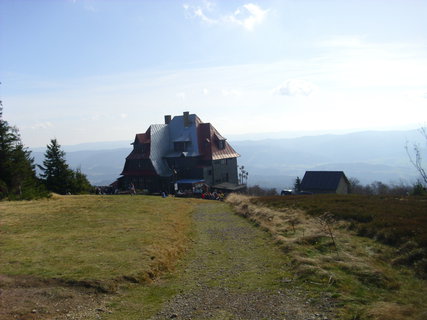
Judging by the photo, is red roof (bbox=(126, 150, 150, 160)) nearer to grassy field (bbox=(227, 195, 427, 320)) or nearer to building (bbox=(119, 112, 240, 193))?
building (bbox=(119, 112, 240, 193))

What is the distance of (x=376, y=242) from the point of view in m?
18.4

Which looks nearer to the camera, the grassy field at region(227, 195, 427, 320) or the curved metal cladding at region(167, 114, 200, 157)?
the grassy field at region(227, 195, 427, 320)

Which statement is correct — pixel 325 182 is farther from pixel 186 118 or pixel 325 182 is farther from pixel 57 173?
pixel 57 173

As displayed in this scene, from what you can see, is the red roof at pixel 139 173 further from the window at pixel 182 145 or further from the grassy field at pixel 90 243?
the grassy field at pixel 90 243

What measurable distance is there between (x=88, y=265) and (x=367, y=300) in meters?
10.5

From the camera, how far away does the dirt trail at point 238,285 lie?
10.9 metres

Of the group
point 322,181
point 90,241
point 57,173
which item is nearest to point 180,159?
point 57,173

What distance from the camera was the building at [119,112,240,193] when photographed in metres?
64.7

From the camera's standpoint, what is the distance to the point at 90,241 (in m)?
19.9

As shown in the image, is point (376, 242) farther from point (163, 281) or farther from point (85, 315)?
point (85, 315)

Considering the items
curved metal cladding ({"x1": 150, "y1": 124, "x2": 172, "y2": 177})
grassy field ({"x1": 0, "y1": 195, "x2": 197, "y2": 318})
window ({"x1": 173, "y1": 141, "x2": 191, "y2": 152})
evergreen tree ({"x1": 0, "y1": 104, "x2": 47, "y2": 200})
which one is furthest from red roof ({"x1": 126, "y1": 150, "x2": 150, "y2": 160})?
grassy field ({"x1": 0, "y1": 195, "x2": 197, "y2": 318})

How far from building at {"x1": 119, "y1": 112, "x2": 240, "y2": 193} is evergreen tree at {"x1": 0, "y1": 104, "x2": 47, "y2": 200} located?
2575 centimetres

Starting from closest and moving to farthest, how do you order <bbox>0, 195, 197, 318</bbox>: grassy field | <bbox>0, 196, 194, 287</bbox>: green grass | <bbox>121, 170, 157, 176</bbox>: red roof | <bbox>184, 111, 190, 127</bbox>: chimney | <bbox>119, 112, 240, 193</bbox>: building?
<bbox>0, 195, 197, 318</bbox>: grassy field → <bbox>0, 196, 194, 287</bbox>: green grass → <bbox>119, 112, 240, 193</bbox>: building → <bbox>121, 170, 157, 176</bbox>: red roof → <bbox>184, 111, 190, 127</bbox>: chimney

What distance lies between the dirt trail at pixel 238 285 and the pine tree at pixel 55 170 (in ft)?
115
